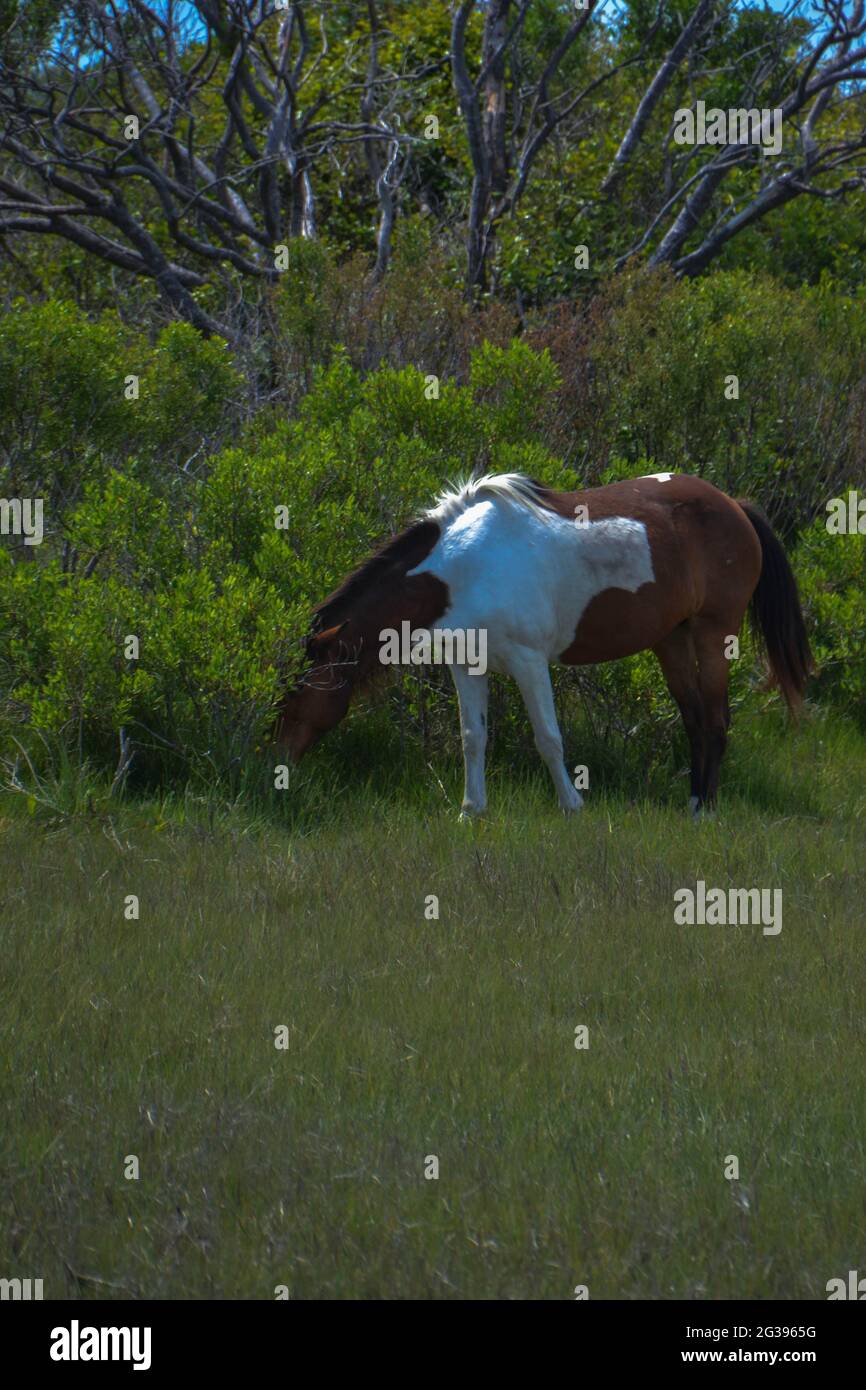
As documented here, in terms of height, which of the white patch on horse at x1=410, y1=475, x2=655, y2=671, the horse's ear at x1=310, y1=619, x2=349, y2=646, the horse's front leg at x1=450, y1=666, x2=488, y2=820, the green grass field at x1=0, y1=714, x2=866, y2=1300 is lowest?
the green grass field at x1=0, y1=714, x2=866, y2=1300

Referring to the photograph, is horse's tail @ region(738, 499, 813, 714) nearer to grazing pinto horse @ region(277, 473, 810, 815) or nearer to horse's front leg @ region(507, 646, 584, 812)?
grazing pinto horse @ region(277, 473, 810, 815)

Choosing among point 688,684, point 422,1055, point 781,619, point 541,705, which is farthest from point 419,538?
point 422,1055

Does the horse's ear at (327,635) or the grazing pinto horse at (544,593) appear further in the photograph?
the horse's ear at (327,635)

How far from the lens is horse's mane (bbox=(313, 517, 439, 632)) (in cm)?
880

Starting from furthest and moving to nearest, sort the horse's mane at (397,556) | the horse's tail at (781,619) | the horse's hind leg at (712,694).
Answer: the horse's tail at (781,619) < the horse's hind leg at (712,694) < the horse's mane at (397,556)

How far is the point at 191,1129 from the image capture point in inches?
196

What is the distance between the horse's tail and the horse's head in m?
2.59

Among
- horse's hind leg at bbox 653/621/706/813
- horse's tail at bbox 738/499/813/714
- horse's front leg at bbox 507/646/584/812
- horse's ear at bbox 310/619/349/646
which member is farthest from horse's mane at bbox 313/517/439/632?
horse's tail at bbox 738/499/813/714

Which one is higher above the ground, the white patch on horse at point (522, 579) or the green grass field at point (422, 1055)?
the white patch on horse at point (522, 579)

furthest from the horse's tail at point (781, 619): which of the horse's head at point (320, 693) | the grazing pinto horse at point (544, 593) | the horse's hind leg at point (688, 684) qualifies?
the horse's head at point (320, 693)

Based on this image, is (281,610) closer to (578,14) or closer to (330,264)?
(330,264)

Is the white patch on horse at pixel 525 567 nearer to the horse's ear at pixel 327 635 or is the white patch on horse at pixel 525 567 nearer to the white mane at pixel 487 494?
the white mane at pixel 487 494

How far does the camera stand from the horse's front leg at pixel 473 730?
Answer: 29.0ft

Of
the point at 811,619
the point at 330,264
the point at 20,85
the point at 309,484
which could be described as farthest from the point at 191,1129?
the point at 20,85
